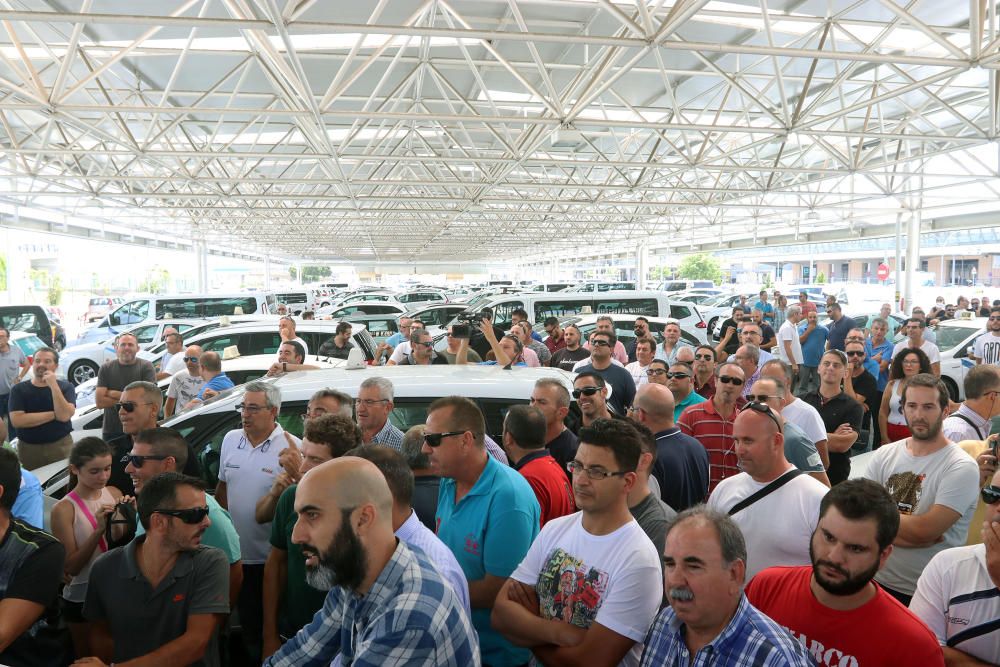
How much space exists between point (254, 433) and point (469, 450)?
1732mm

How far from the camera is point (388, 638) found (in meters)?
1.77

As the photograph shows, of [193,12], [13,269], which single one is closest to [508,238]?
[13,269]

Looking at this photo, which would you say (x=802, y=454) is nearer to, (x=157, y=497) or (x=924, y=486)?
(x=924, y=486)

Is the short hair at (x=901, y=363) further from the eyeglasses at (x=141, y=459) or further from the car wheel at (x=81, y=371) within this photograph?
the car wheel at (x=81, y=371)

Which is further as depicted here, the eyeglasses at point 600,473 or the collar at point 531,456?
the collar at point 531,456

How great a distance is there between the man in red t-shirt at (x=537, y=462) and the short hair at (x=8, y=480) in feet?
7.18

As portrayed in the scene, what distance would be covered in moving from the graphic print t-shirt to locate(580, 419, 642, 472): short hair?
22cm

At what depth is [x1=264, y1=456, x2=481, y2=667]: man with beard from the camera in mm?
1775

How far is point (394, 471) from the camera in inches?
100

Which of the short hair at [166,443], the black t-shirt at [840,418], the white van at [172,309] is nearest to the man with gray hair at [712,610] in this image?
the short hair at [166,443]

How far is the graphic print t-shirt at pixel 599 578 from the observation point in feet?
7.57

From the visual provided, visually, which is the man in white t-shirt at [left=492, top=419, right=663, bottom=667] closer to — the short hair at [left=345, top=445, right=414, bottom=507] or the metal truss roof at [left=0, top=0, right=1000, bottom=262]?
the short hair at [left=345, top=445, right=414, bottom=507]

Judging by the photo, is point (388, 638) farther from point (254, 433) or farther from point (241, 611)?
point (254, 433)

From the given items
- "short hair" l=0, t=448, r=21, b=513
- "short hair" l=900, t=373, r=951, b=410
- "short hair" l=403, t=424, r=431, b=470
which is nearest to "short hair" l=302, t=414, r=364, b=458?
"short hair" l=403, t=424, r=431, b=470
